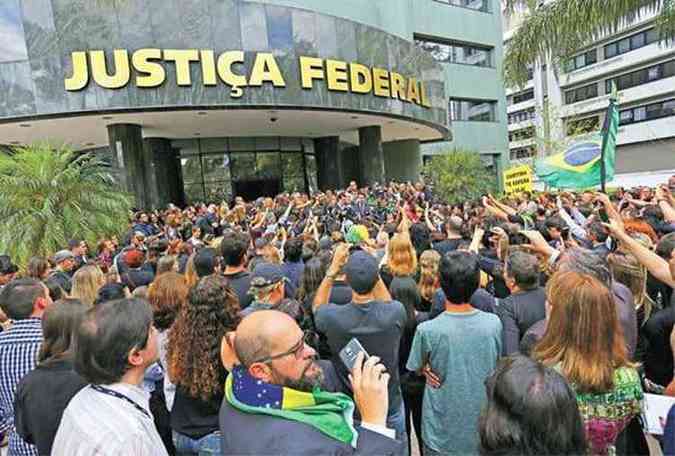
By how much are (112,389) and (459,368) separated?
180cm

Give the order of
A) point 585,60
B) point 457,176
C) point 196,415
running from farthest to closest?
point 585,60 < point 457,176 < point 196,415

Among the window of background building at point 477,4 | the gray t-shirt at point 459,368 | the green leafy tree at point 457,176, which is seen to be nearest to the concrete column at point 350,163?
the green leafy tree at point 457,176

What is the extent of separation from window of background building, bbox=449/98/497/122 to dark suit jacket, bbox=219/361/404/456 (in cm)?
3122

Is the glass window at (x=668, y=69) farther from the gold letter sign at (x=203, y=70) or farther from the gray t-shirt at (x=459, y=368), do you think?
the gray t-shirt at (x=459, y=368)

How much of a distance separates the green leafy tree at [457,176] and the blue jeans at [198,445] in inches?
916

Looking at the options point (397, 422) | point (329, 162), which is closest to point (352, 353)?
point (397, 422)

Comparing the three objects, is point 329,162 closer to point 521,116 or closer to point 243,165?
point 243,165

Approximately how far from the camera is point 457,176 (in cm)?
2591

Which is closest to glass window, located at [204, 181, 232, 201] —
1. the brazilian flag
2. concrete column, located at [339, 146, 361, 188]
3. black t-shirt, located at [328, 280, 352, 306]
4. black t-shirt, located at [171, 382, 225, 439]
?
concrete column, located at [339, 146, 361, 188]

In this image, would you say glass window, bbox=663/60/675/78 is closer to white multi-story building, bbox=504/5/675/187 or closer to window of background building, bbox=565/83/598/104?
white multi-story building, bbox=504/5/675/187

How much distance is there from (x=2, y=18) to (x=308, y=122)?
988 cm

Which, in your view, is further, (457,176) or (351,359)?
(457,176)

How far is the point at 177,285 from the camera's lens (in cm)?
344

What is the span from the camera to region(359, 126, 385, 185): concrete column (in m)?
20.6
